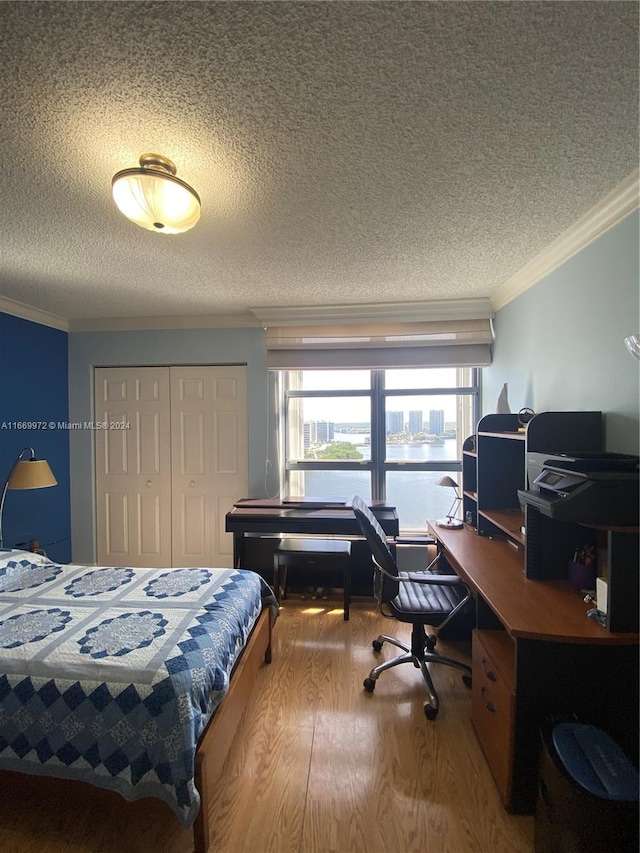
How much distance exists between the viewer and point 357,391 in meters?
3.42

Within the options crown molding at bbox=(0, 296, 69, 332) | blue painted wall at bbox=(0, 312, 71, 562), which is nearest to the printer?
blue painted wall at bbox=(0, 312, 71, 562)

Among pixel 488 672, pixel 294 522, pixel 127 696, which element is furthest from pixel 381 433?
pixel 127 696

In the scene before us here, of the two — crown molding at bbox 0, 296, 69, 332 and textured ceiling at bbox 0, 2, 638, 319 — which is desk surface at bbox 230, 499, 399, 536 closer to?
textured ceiling at bbox 0, 2, 638, 319

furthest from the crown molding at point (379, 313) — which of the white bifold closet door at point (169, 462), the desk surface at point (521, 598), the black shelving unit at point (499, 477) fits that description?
the desk surface at point (521, 598)

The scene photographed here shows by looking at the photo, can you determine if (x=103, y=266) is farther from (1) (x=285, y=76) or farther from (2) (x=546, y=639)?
(2) (x=546, y=639)

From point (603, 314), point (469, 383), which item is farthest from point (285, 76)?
point (469, 383)

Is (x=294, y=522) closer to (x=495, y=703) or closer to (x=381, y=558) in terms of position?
(x=381, y=558)

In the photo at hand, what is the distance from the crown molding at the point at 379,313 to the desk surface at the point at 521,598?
185 centimetres

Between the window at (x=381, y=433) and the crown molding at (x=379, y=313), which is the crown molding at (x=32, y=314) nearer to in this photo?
the crown molding at (x=379, y=313)

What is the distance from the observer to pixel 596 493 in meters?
1.27

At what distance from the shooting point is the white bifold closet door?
343 cm

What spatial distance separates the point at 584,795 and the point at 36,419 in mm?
4030

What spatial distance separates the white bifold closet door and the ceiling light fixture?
206 cm

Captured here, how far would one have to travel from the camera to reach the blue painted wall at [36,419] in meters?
2.91
